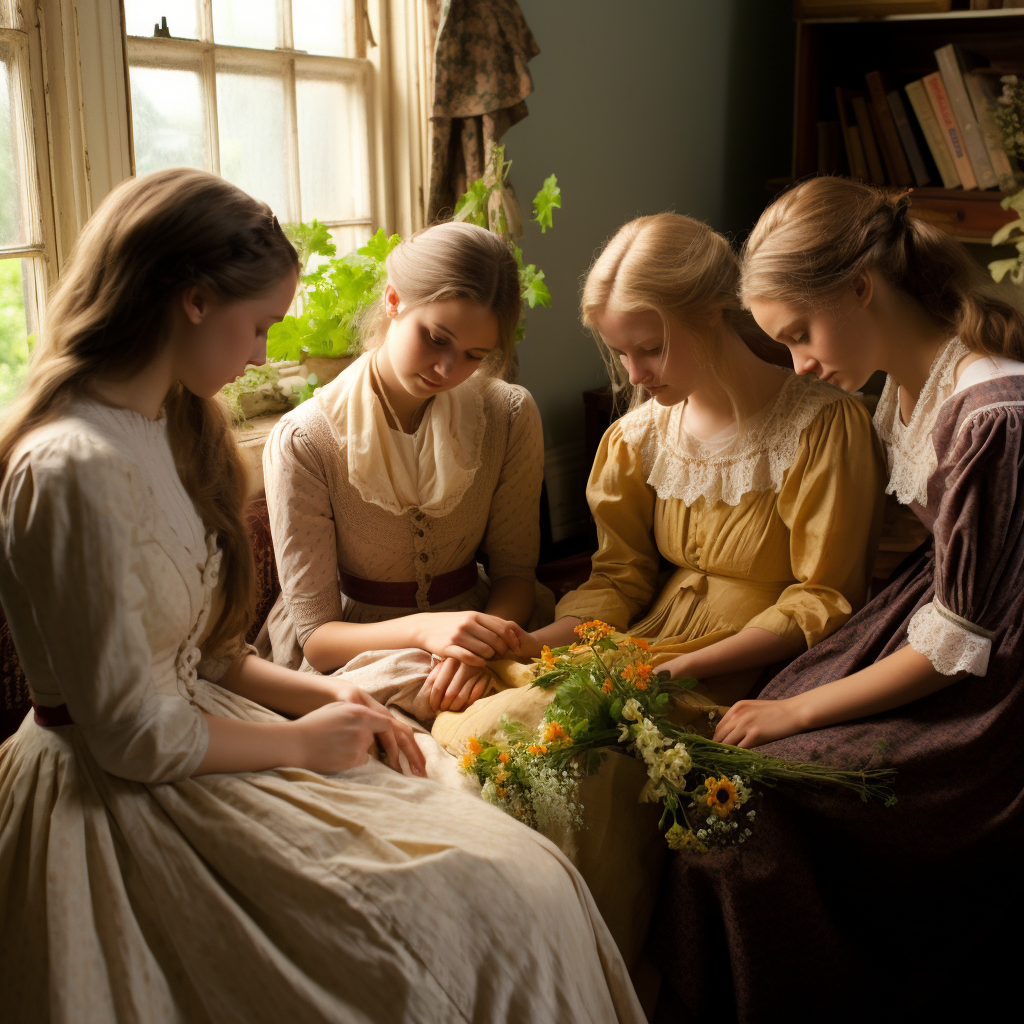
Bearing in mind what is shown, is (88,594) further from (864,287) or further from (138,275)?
(864,287)

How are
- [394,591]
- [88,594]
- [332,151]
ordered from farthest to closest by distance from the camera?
[332,151]
[394,591]
[88,594]

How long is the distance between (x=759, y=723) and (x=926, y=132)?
7.36ft

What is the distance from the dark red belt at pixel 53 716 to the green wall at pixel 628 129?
7.11ft

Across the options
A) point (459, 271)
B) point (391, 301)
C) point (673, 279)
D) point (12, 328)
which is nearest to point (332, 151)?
point (12, 328)

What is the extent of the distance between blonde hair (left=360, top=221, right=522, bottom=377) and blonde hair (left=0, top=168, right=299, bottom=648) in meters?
0.44

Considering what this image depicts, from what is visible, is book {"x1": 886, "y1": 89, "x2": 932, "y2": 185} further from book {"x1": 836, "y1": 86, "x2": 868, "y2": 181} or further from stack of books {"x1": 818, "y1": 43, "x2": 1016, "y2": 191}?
book {"x1": 836, "y1": 86, "x2": 868, "y2": 181}

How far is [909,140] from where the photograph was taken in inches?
117

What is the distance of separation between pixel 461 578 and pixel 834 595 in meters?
0.62

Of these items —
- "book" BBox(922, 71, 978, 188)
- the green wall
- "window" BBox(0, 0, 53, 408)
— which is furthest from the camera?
the green wall

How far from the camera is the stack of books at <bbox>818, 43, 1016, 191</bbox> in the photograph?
275 cm

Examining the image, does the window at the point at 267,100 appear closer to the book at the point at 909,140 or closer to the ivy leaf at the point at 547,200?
the ivy leaf at the point at 547,200

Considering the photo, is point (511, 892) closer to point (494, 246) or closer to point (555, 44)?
point (494, 246)

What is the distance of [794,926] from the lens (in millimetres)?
1241

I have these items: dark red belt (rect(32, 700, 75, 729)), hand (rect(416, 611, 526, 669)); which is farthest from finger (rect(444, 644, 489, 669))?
dark red belt (rect(32, 700, 75, 729))
